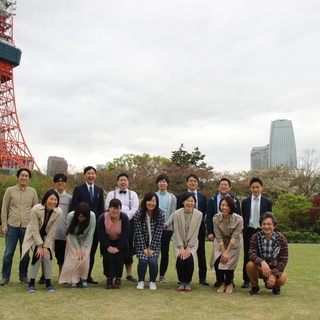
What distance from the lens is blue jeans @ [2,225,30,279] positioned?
4484mm

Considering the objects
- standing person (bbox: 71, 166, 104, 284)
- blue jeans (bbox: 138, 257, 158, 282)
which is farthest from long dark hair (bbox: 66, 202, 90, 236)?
blue jeans (bbox: 138, 257, 158, 282)

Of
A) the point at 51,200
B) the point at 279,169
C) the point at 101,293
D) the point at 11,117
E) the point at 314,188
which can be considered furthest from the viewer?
the point at 11,117

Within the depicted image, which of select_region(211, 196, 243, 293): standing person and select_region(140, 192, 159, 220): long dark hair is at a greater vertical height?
select_region(140, 192, 159, 220): long dark hair

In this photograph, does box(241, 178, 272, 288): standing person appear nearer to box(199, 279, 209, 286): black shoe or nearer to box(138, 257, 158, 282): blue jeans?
box(199, 279, 209, 286): black shoe

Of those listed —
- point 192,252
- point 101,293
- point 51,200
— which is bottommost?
point 101,293

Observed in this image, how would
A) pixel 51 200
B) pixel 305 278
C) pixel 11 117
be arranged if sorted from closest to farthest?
pixel 51 200
pixel 305 278
pixel 11 117

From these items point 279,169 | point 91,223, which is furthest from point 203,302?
point 279,169

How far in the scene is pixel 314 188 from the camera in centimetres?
2733

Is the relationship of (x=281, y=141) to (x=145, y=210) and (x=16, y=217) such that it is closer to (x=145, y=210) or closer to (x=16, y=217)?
(x=145, y=210)

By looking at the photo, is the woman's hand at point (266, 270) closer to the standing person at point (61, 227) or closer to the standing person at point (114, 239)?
the standing person at point (114, 239)

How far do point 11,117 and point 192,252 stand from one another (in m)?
39.9

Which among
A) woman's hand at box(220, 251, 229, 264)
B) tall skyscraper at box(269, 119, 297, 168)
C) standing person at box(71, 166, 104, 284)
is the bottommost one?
woman's hand at box(220, 251, 229, 264)

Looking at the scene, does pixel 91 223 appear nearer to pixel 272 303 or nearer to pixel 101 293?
pixel 101 293

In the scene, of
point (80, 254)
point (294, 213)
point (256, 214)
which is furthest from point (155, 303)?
point (294, 213)
